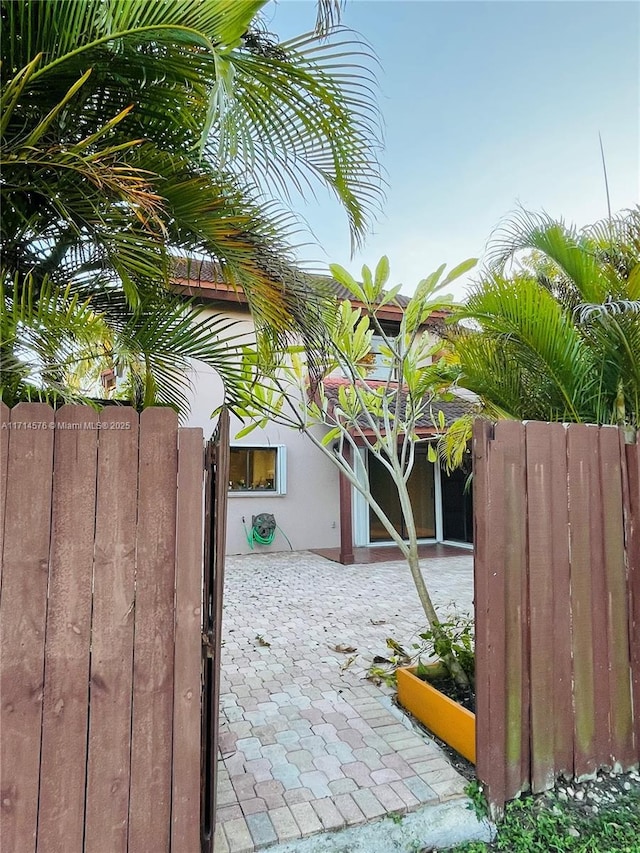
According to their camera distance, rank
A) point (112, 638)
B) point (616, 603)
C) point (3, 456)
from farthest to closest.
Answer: point (616, 603) < point (112, 638) < point (3, 456)

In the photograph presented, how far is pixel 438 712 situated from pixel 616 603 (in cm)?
139

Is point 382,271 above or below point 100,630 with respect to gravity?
above

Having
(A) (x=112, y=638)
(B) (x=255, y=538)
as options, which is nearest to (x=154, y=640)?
(A) (x=112, y=638)

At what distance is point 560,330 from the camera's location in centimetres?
324

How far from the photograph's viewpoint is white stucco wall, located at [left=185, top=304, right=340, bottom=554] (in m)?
11.1

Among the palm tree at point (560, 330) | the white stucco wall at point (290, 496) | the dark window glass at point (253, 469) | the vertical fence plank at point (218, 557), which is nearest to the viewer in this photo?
the vertical fence plank at point (218, 557)

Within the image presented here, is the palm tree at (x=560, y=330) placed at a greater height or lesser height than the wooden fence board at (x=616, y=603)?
greater

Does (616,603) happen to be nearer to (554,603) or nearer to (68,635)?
(554,603)

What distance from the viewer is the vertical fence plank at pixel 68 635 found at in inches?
73.9

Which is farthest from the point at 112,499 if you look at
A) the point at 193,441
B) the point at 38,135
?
the point at 38,135

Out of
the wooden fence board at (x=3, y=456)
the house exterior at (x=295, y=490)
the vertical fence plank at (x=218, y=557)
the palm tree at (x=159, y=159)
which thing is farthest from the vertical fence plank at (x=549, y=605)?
the house exterior at (x=295, y=490)

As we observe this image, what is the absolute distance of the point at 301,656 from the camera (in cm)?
496

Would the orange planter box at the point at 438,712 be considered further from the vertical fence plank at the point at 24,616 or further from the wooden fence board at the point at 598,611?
the vertical fence plank at the point at 24,616

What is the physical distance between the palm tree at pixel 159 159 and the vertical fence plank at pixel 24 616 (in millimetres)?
489
